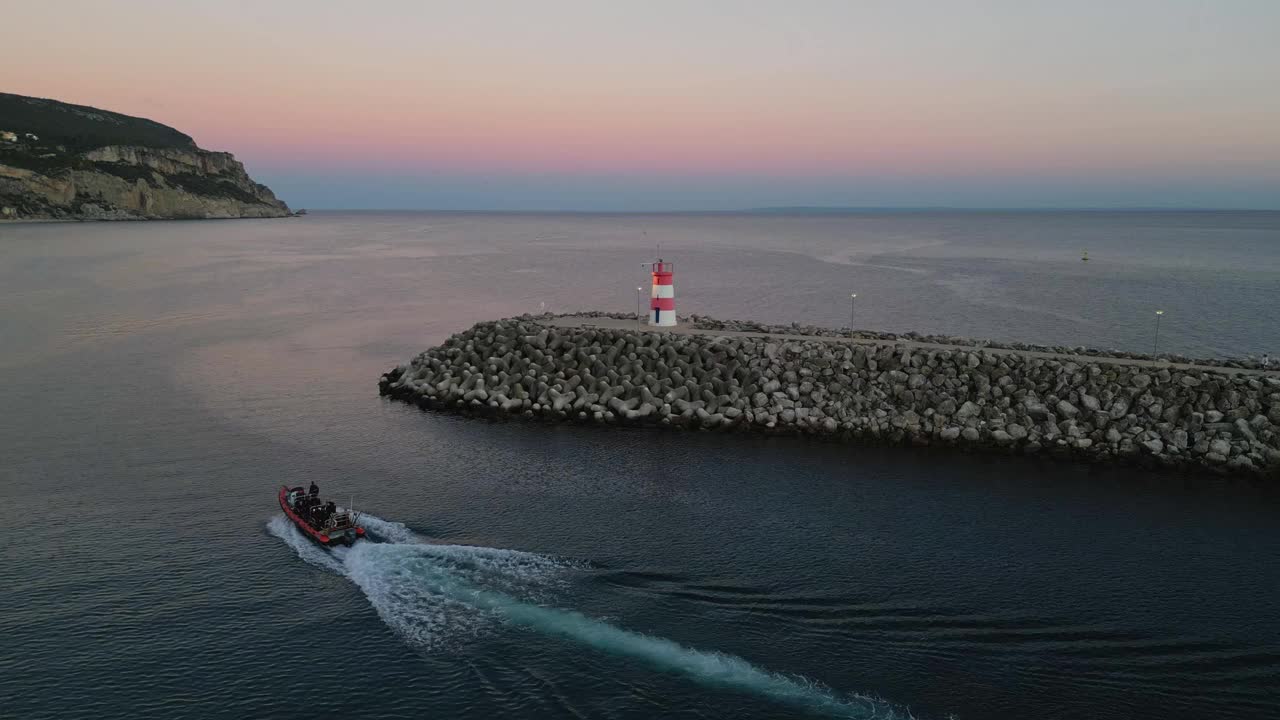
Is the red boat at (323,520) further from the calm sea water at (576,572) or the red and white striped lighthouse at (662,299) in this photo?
the red and white striped lighthouse at (662,299)

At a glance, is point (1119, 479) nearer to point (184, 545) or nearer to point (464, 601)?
point (464, 601)

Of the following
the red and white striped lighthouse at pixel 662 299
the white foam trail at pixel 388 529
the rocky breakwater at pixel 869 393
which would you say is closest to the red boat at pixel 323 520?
the white foam trail at pixel 388 529

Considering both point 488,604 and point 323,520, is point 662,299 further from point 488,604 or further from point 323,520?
point 488,604

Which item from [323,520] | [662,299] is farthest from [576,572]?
[662,299]

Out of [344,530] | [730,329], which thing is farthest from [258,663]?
[730,329]

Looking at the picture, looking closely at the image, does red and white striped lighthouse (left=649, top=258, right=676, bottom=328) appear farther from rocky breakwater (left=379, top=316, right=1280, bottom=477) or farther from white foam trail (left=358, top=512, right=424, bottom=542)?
white foam trail (left=358, top=512, right=424, bottom=542)

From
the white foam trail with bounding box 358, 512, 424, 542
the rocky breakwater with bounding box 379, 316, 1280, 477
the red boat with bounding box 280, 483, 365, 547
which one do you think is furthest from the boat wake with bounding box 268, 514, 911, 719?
the rocky breakwater with bounding box 379, 316, 1280, 477
